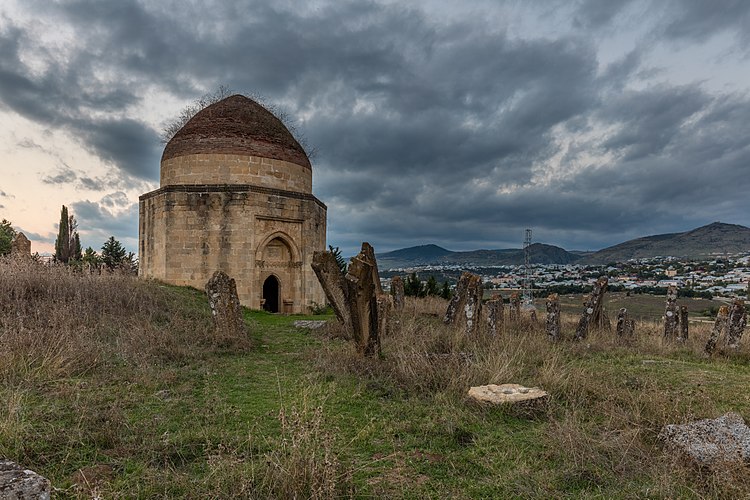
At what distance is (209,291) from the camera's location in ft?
32.8

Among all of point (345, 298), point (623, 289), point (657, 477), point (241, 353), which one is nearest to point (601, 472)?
point (657, 477)

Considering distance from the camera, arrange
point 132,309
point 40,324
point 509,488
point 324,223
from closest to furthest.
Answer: point 509,488
point 40,324
point 132,309
point 324,223

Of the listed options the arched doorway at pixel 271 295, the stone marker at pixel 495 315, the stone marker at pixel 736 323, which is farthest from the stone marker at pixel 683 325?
the arched doorway at pixel 271 295

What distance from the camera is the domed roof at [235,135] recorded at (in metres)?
18.2

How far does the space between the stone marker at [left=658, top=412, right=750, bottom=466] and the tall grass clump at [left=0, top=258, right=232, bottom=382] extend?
6963 mm

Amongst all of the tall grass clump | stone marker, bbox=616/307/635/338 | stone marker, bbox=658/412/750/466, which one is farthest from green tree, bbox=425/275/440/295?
stone marker, bbox=658/412/750/466

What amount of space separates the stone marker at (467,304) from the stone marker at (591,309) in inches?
97.1

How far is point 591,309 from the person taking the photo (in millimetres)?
11172

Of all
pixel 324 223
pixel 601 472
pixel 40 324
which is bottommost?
pixel 601 472

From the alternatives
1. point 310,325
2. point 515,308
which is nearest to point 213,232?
point 310,325

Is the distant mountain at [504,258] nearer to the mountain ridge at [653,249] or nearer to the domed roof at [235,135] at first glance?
the mountain ridge at [653,249]

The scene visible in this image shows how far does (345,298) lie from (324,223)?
42.1ft

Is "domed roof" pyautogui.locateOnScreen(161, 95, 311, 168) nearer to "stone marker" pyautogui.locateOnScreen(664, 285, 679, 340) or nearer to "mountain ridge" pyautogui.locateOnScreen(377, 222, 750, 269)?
"stone marker" pyautogui.locateOnScreen(664, 285, 679, 340)

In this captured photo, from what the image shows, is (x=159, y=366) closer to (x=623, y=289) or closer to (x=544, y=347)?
(x=544, y=347)
